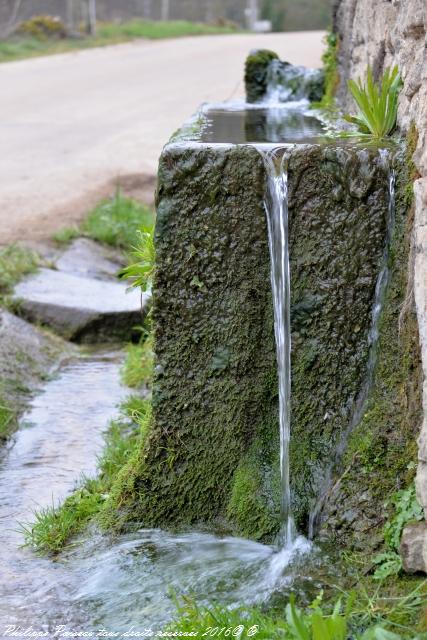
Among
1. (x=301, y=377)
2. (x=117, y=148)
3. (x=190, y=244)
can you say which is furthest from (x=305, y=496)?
(x=117, y=148)

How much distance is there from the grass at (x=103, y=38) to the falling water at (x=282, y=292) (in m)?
18.0

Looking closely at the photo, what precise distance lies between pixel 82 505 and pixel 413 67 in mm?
2190

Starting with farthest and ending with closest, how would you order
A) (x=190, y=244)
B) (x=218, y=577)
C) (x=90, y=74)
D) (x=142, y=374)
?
(x=90, y=74) < (x=142, y=374) < (x=190, y=244) < (x=218, y=577)

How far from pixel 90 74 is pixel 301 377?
15.8 m

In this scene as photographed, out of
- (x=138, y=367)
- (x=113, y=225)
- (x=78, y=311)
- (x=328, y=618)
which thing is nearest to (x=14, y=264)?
(x=78, y=311)

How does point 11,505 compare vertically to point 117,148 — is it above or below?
below

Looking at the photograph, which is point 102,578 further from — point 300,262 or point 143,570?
point 300,262

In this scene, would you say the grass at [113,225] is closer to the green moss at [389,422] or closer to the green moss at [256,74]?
the green moss at [256,74]

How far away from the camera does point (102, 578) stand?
355 centimetres

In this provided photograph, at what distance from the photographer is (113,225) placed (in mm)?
8453

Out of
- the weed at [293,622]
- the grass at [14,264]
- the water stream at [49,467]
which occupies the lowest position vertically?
the water stream at [49,467]

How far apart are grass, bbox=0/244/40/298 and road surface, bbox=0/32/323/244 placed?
1.89 feet

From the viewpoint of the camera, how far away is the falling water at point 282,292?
365 centimetres

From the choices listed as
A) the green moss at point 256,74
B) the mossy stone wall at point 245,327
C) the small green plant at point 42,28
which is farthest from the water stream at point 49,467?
the small green plant at point 42,28
